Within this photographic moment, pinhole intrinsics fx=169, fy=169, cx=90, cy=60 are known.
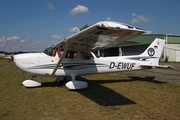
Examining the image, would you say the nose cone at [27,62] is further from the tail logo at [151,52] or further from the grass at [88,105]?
the tail logo at [151,52]

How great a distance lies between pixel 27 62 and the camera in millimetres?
7281

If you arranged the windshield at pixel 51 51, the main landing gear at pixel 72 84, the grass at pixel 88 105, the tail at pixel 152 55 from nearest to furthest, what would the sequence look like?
the grass at pixel 88 105, the main landing gear at pixel 72 84, the windshield at pixel 51 51, the tail at pixel 152 55

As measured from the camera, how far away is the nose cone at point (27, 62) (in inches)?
284

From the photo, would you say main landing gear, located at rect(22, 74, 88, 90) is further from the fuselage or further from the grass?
the fuselage

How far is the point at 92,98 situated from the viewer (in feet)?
19.3

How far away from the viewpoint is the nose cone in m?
7.21

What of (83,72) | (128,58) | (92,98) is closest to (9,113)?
(92,98)

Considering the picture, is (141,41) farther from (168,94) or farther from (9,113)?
(9,113)

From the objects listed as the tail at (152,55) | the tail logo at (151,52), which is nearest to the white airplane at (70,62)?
the tail at (152,55)

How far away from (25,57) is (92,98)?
138 inches

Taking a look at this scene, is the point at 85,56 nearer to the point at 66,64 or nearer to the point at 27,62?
the point at 66,64

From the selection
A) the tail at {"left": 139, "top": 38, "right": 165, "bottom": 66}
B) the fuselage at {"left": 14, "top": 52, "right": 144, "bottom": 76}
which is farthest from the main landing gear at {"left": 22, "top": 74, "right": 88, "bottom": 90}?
the tail at {"left": 139, "top": 38, "right": 165, "bottom": 66}

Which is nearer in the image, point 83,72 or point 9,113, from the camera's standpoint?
point 9,113

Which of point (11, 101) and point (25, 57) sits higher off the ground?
point (25, 57)
